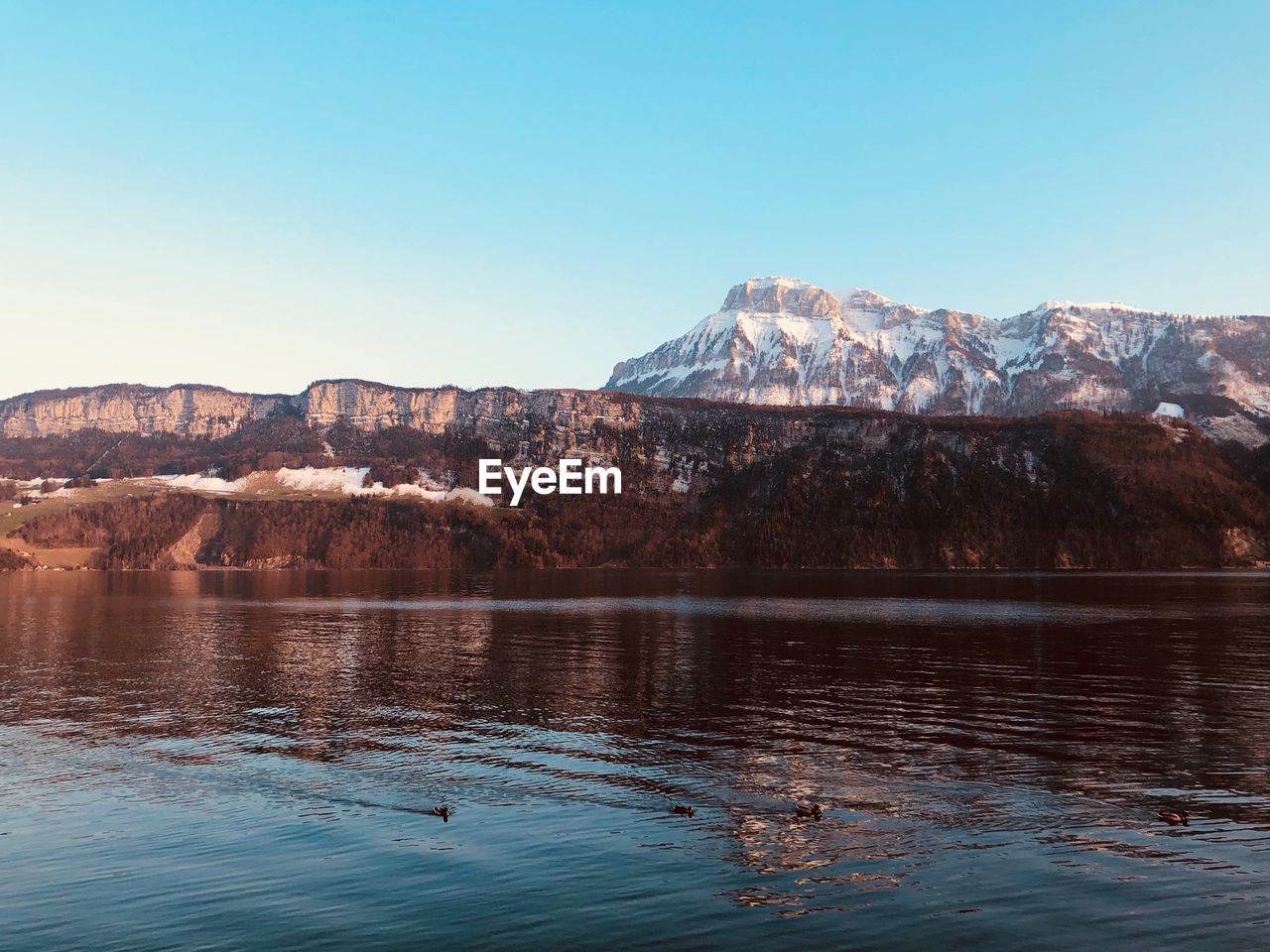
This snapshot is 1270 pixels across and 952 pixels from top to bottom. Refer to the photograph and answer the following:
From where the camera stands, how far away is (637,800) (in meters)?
43.1

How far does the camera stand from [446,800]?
4366 centimetres

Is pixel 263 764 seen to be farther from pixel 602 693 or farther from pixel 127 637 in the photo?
pixel 127 637

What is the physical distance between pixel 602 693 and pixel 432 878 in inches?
1676

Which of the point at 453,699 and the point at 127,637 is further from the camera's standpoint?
the point at 127,637

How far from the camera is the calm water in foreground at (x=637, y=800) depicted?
29000 millimetres

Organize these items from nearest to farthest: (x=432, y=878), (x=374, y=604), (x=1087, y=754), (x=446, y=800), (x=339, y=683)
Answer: (x=432, y=878)
(x=446, y=800)
(x=1087, y=754)
(x=339, y=683)
(x=374, y=604)

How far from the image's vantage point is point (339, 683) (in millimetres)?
81875

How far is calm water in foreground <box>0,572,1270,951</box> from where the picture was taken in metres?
29.0

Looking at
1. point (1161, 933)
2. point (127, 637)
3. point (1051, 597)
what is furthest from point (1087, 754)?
point (1051, 597)

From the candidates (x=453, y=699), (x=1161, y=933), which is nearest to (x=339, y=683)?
(x=453, y=699)

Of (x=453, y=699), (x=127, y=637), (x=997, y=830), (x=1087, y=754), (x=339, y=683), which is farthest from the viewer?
(x=127, y=637)

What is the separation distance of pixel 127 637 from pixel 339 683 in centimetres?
5736

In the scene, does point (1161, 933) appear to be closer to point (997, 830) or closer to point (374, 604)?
point (997, 830)

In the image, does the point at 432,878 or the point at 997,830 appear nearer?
the point at 432,878
